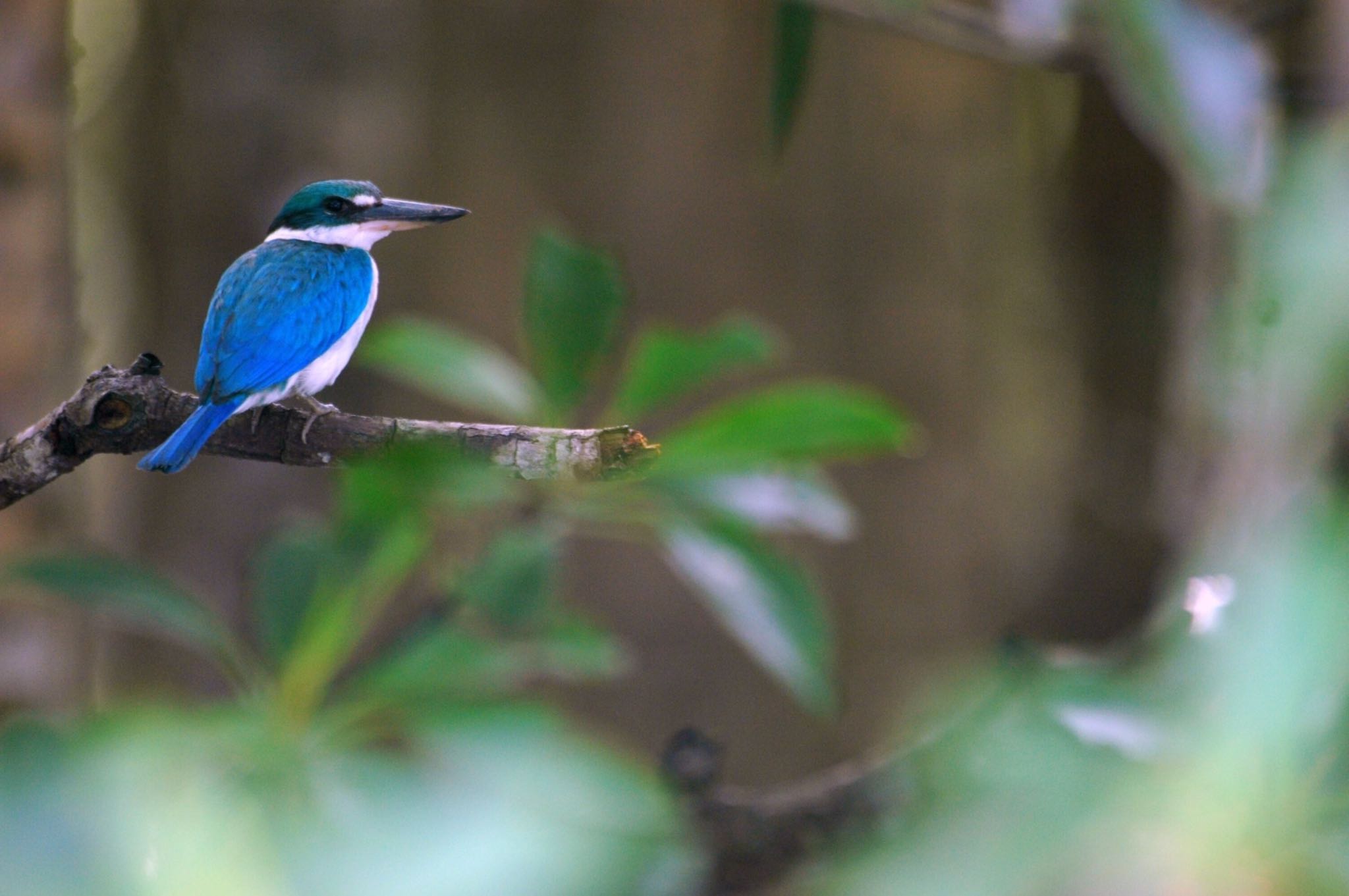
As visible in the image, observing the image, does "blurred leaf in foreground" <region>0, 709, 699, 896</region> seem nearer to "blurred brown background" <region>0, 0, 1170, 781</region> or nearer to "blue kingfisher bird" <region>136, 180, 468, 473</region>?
"blue kingfisher bird" <region>136, 180, 468, 473</region>

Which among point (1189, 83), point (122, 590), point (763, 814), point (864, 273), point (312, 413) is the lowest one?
point (763, 814)

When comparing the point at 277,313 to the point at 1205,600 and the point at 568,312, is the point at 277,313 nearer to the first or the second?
the point at 568,312

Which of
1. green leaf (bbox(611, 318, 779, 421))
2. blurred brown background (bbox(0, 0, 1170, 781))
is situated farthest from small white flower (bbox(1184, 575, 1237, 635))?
blurred brown background (bbox(0, 0, 1170, 781))

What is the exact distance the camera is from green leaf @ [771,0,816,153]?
39.8 inches

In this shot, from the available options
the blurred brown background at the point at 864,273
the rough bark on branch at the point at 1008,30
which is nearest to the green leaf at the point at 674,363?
the rough bark on branch at the point at 1008,30

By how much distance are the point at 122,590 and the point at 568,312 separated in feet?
1.03

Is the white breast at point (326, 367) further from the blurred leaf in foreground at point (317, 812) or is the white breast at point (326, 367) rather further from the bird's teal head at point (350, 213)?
the blurred leaf in foreground at point (317, 812)

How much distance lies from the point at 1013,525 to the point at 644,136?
1.43 m

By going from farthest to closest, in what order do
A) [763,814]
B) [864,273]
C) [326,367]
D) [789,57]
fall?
[864,273], [763,814], [789,57], [326,367]

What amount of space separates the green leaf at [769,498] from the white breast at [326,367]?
311 millimetres

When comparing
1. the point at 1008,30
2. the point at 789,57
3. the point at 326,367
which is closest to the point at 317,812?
the point at 326,367

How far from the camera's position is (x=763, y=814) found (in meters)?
1.26

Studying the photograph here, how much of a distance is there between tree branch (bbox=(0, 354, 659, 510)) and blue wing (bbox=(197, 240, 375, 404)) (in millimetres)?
46

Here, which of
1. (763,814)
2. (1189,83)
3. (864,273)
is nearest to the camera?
(1189,83)
